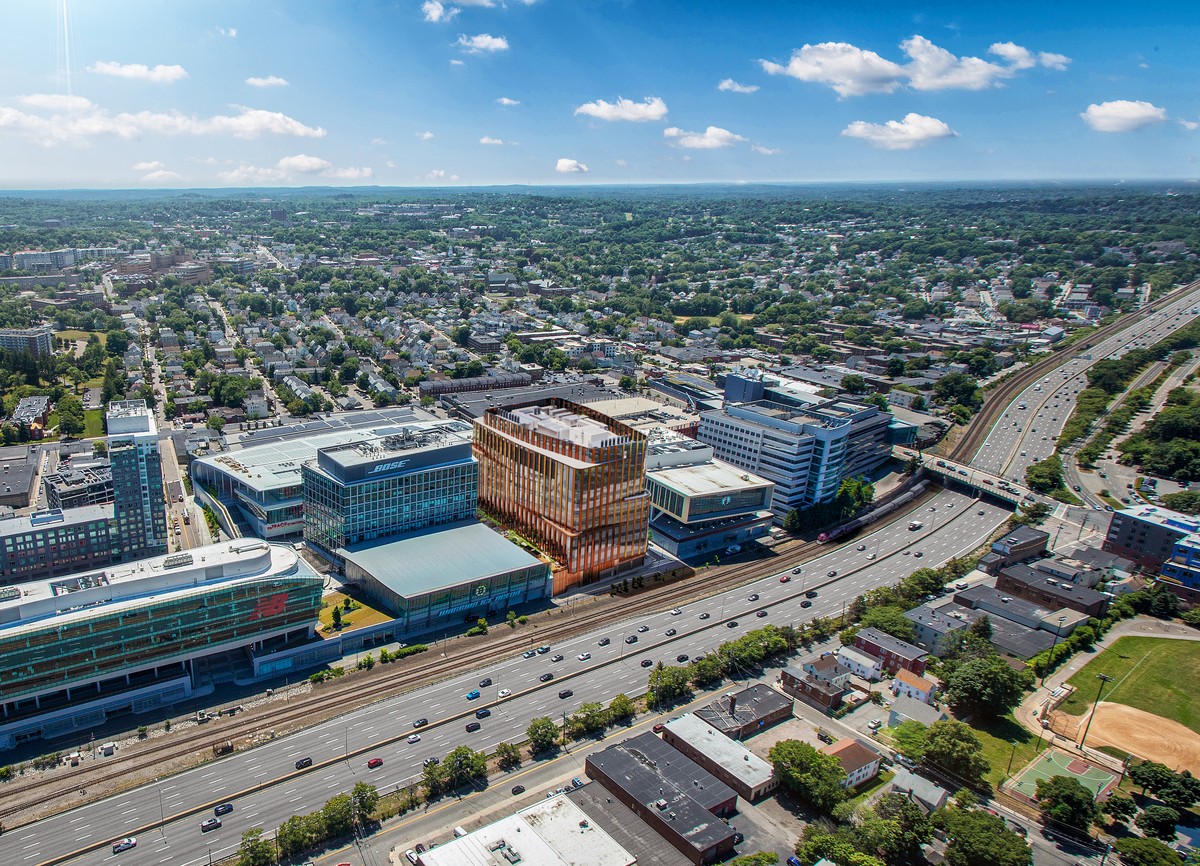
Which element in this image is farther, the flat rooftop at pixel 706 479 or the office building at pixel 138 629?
the flat rooftop at pixel 706 479

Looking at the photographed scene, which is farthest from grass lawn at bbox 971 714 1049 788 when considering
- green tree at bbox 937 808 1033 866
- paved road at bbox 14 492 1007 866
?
paved road at bbox 14 492 1007 866

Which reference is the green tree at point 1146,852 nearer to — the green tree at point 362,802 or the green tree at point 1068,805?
the green tree at point 1068,805

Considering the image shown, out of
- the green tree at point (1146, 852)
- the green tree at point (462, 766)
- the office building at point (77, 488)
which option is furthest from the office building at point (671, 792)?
the office building at point (77, 488)

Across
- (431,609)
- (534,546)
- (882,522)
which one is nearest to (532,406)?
(534,546)

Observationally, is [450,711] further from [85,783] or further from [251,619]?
[85,783]

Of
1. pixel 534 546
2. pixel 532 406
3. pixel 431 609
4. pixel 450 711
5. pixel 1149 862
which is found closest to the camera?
pixel 1149 862
